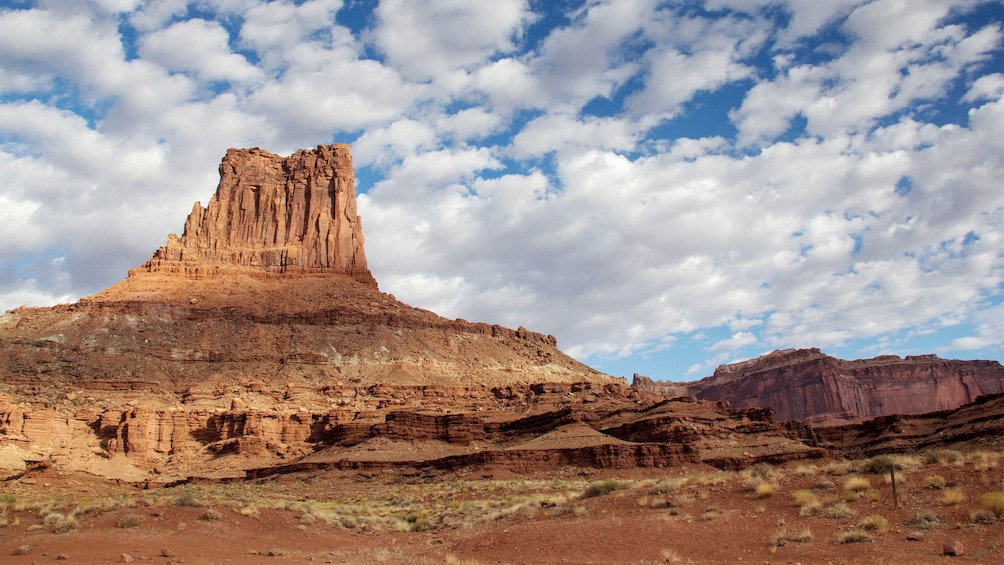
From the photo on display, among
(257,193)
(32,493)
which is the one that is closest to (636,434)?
(32,493)

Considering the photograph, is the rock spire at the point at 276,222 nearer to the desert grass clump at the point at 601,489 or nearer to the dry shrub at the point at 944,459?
the desert grass clump at the point at 601,489

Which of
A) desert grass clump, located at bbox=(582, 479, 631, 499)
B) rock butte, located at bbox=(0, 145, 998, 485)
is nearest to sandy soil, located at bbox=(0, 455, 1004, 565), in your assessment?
desert grass clump, located at bbox=(582, 479, 631, 499)

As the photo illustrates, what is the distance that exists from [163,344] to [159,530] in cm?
6606

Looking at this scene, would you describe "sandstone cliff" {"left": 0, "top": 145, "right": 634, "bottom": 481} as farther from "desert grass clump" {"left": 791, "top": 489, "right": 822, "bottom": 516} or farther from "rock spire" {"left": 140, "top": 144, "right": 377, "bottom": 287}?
"desert grass clump" {"left": 791, "top": 489, "right": 822, "bottom": 516}

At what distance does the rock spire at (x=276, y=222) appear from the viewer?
10556 cm

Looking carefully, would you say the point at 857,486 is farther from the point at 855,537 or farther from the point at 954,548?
the point at 954,548

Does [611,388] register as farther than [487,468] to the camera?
Yes

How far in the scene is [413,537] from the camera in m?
23.2

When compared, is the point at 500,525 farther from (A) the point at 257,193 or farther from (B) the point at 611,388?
(A) the point at 257,193

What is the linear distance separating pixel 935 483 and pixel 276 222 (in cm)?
10625

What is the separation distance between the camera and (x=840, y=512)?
16250 millimetres

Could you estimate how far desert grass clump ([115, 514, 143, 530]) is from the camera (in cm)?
1933

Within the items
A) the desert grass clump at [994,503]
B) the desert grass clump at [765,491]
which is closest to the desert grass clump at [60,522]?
the desert grass clump at [765,491]

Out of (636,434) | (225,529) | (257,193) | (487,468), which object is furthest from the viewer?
(257,193)
